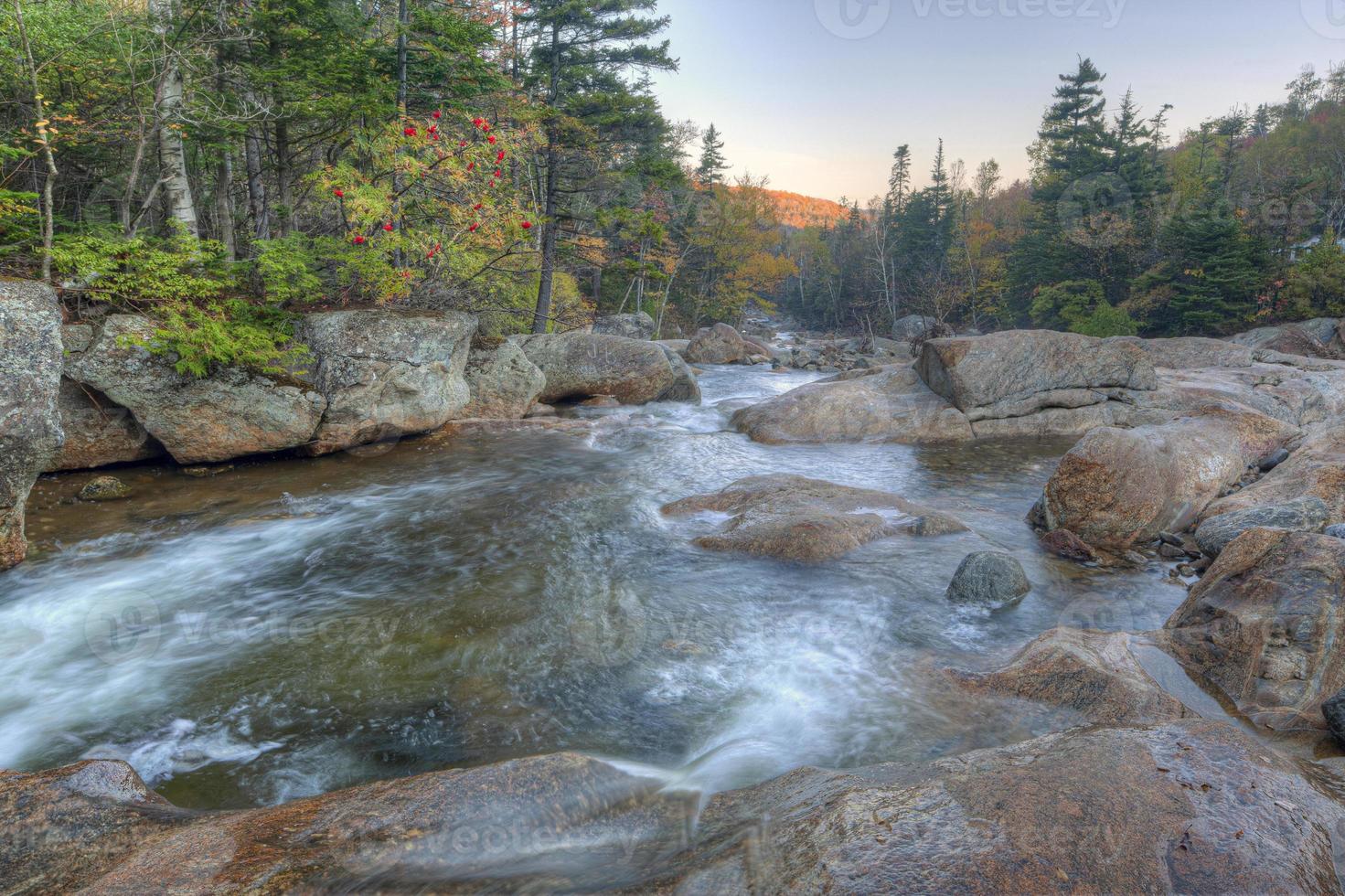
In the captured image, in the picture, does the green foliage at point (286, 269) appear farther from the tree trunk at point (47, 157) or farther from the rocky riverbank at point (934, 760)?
the tree trunk at point (47, 157)

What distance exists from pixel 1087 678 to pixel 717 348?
93.0 feet

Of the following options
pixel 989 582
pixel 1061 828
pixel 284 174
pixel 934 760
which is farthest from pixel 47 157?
pixel 989 582

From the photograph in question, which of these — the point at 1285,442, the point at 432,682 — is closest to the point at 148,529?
the point at 432,682

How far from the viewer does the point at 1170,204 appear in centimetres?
3622

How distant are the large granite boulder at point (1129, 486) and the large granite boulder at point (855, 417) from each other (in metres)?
5.34

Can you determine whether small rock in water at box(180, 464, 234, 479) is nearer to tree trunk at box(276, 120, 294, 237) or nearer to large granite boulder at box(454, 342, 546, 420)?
large granite boulder at box(454, 342, 546, 420)

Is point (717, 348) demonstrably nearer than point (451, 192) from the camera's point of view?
No

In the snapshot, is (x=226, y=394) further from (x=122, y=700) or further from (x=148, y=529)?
(x=122, y=700)

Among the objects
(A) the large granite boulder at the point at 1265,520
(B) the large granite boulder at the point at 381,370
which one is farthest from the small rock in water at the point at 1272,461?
(B) the large granite boulder at the point at 381,370

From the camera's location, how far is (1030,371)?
14.2 metres

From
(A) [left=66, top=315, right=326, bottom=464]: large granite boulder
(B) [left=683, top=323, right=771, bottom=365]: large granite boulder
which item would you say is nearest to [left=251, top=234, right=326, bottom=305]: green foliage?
(A) [left=66, top=315, right=326, bottom=464]: large granite boulder

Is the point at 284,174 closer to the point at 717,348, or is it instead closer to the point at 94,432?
the point at 94,432

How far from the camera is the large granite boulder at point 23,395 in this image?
6.16 m

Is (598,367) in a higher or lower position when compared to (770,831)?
higher
